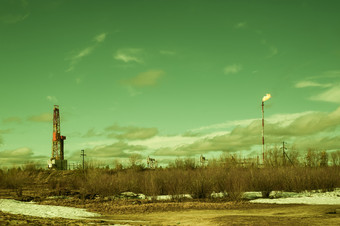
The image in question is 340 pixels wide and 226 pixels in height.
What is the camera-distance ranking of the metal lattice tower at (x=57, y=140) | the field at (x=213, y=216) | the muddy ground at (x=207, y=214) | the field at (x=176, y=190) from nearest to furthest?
the field at (x=213, y=216)
the muddy ground at (x=207, y=214)
the field at (x=176, y=190)
the metal lattice tower at (x=57, y=140)

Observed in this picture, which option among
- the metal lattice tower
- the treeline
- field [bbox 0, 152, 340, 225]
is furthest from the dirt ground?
the metal lattice tower

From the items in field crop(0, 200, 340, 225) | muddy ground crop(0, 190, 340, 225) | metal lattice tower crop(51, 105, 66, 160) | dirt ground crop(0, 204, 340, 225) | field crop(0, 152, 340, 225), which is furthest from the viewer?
metal lattice tower crop(51, 105, 66, 160)

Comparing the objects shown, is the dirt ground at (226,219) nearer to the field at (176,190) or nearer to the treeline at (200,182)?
the field at (176,190)

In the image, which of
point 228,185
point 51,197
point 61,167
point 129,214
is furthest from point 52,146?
point 129,214

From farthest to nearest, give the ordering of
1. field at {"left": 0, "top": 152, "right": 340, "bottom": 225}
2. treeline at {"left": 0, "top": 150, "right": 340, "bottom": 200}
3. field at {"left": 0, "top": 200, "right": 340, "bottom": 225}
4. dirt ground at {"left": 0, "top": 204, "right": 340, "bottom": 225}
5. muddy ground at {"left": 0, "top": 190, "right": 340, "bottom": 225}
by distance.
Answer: treeline at {"left": 0, "top": 150, "right": 340, "bottom": 200}, field at {"left": 0, "top": 152, "right": 340, "bottom": 225}, muddy ground at {"left": 0, "top": 190, "right": 340, "bottom": 225}, field at {"left": 0, "top": 200, "right": 340, "bottom": 225}, dirt ground at {"left": 0, "top": 204, "right": 340, "bottom": 225}

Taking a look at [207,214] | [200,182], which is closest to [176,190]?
[200,182]

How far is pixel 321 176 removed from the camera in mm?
27859

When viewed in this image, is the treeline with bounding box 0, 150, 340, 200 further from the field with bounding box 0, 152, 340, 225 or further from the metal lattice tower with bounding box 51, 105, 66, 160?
the metal lattice tower with bounding box 51, 105, 66, 160

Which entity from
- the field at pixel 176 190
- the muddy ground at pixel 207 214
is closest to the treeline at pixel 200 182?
the field at pixel 176 190

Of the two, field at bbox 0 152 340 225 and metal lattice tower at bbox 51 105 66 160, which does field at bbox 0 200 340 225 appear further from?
metal lattice tower at bbox 51 105 66 160

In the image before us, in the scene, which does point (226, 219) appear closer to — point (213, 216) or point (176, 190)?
point (213, 216)

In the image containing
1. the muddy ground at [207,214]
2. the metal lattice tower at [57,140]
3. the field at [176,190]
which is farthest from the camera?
the metal lattice tower at [57,140]

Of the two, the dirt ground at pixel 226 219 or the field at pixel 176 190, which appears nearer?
the dirt ground at pixel 226 219

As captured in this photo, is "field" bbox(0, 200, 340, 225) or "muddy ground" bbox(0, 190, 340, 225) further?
"muddy ground" bbox(0, 190, 340, 225)
